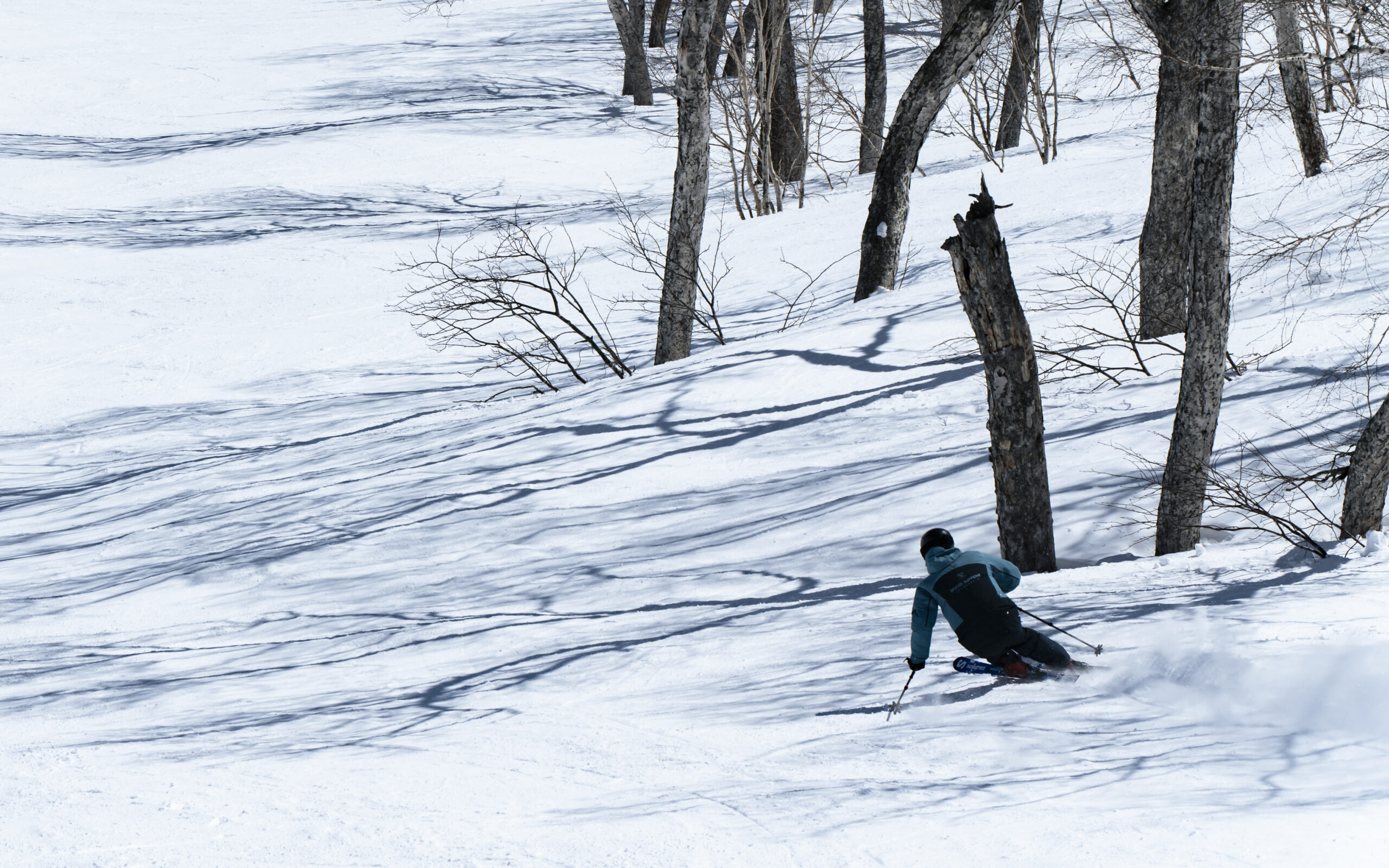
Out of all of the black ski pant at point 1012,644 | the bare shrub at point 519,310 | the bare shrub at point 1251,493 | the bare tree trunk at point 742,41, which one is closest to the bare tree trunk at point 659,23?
the bare tree trunk at point 742,41

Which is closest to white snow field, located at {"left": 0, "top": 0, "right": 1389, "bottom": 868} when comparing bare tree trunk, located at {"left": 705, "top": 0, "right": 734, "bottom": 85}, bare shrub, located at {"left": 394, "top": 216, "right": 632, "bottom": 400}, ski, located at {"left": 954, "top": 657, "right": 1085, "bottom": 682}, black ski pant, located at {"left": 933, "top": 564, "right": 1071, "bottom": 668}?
ski, located at {"left": 954, "top": 657, "right": 1085, "bottom": 682}

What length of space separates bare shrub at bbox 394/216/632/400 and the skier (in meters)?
6.94

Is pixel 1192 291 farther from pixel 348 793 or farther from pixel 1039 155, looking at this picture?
pixel 1039 155

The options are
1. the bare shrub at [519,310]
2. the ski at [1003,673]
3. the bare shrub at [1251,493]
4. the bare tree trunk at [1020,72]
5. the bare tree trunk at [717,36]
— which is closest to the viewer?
the ski at [1003,673]

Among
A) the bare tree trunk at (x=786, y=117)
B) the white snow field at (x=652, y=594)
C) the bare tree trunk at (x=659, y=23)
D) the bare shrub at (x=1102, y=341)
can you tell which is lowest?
the white snow field at (x=652, y=594)

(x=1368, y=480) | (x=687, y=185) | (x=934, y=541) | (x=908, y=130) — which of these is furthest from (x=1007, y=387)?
(x=687, y=185)

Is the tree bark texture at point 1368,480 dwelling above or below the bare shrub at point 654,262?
below

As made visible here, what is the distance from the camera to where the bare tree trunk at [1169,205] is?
29.8ft

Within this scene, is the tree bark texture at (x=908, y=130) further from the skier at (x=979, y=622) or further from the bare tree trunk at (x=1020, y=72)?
the bare tree trunk at (x=1020, y=72)

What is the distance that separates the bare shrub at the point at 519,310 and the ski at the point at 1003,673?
7001 mm

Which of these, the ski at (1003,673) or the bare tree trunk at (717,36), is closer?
the ski at (1003,673)

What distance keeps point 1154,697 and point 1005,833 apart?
1253 millimetres

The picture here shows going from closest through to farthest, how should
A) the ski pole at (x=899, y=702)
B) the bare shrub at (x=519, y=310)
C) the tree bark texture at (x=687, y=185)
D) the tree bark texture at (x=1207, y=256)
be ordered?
1. the ski pole at (x=899, y=702)
2. the tree bark texture at (x=1207, y=256)
3. the tree bark texture at (x=687, y=185)
4. the bare shrub at (x=519, y=310)

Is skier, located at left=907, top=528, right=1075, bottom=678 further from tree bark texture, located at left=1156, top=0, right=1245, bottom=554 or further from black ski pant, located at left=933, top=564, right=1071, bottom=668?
tree bark texture, located at left=1156, top=0, right=1245, bottom=554
